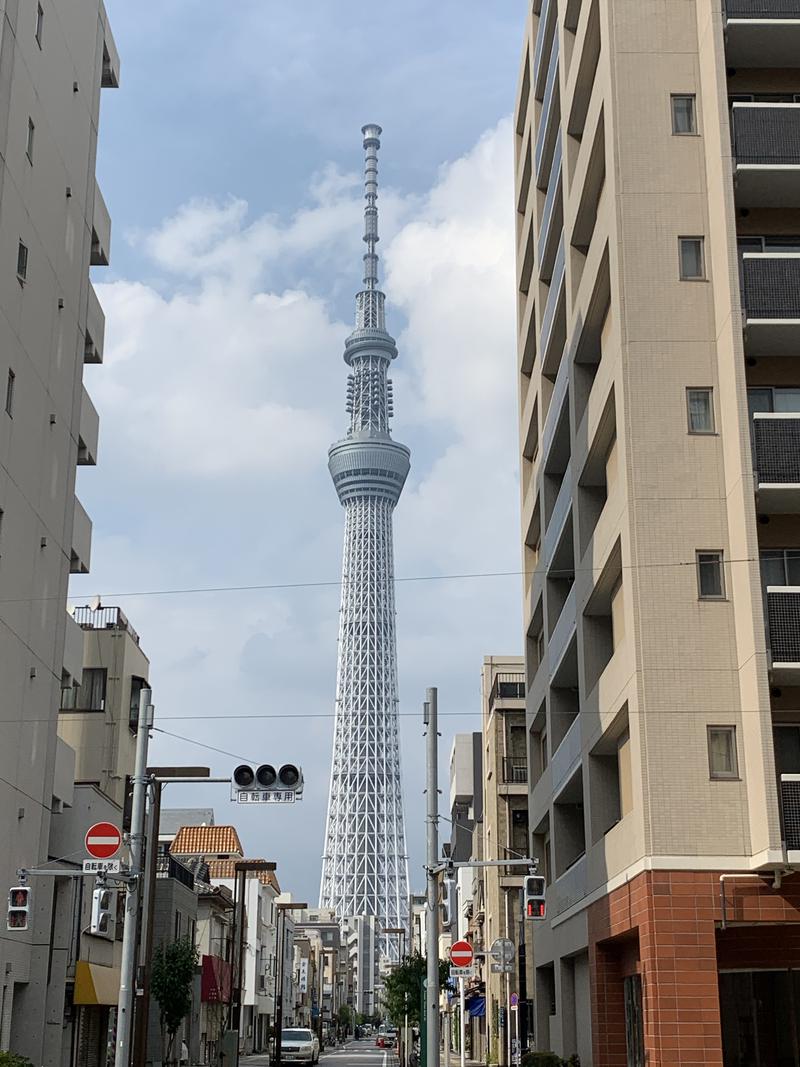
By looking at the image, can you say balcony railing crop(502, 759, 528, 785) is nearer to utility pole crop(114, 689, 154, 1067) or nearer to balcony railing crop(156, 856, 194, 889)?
balcony railing crop(156, 856, 194, 889)

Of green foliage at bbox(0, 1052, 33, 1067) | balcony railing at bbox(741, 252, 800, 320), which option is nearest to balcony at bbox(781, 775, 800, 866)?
balcony railing at bbox(741, 252, 800, 320)

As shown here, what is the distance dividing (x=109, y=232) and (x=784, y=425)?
→ 89.4ft

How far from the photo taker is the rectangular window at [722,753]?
25.9 metres

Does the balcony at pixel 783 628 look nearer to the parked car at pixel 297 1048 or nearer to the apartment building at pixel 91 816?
the apartment building at pixel 91 816

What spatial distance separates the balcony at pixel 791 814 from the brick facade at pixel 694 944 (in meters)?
1.15

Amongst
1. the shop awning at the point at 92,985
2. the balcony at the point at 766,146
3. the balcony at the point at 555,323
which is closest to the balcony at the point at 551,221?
the balcony at the point at 555,323

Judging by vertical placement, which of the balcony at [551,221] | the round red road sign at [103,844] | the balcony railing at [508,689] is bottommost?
the round red road sign at [103,844]

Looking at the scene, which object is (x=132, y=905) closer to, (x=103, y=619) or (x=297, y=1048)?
(x=103, y=619)

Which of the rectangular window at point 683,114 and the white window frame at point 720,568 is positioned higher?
the rectangular window at point 683,114

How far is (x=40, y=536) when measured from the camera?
124 feet

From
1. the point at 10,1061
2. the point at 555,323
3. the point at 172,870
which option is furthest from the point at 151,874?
the point at 172,870

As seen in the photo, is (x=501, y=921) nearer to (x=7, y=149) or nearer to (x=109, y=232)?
(x=109, y=232)

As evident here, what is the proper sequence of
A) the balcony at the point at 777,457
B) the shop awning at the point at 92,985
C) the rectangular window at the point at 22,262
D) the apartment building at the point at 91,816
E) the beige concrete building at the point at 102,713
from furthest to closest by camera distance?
the beige concrete building at the point at 102,713
the shop awning at the point at 92,985
the apartment building at the point at 91,816
the rectangular window at the point at 22,262
the balcony at the point at 777,457

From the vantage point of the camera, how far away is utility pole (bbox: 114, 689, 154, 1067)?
24.7 meters
